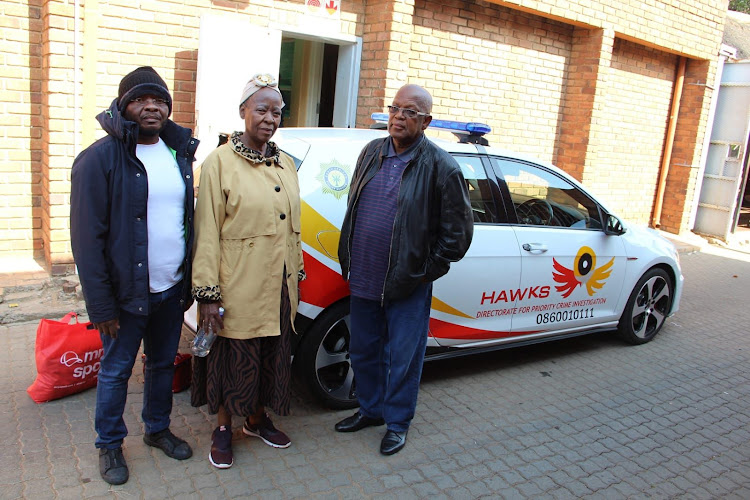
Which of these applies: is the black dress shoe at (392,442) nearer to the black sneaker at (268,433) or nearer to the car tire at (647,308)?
the black sneaker at (268,433)

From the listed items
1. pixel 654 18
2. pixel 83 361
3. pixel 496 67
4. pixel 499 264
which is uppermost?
pixel 654 18

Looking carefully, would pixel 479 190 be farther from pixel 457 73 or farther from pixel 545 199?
pixel 457 73

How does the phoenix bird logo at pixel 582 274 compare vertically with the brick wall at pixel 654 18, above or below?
below

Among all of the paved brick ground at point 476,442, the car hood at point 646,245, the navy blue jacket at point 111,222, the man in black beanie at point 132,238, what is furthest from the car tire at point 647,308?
the navy blue jacket at point 111,222

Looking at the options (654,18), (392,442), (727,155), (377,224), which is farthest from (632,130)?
(392,442)

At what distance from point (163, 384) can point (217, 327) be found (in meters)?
0.50

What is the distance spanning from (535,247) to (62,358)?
3.18 meters

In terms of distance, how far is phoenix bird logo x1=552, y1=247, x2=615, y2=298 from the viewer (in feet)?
15.4

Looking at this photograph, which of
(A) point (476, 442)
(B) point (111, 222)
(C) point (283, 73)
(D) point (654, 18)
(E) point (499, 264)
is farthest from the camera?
(D) point (654, 18)

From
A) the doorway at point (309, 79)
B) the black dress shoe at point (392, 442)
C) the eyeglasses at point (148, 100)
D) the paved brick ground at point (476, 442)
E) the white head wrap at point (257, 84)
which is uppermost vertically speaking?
the doorway at point (309, 79)

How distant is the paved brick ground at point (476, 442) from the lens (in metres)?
3.10

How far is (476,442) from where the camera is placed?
3.72 meters

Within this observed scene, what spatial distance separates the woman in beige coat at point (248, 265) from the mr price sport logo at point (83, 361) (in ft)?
2.88

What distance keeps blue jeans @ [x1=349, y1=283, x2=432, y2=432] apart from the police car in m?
0.25
